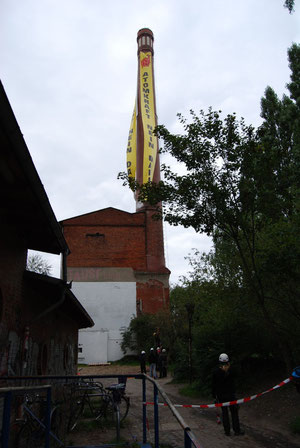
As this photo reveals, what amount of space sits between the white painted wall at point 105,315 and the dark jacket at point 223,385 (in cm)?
2238

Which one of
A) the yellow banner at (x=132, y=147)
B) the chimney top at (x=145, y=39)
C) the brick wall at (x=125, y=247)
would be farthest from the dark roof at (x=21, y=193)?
the chimney top at (x=145, y=39)

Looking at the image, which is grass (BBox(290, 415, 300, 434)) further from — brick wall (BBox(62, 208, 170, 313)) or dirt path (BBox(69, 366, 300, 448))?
brick wall (BBox(62, 208, 170, 313))

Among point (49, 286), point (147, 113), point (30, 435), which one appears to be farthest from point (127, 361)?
point (30, 435)

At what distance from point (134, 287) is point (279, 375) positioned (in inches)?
787

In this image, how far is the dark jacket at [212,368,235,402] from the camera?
288 inches

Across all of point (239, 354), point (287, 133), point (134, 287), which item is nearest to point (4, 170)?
point (239, 354)

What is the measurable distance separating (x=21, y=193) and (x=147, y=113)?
32.7m

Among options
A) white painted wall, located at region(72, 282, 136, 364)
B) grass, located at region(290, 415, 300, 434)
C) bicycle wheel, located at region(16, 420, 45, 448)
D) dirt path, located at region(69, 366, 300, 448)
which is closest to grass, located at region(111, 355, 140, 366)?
white painted wall, located at region(72, 282, 136, 364)

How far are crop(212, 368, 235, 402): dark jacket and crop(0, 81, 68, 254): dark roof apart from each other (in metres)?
4.06

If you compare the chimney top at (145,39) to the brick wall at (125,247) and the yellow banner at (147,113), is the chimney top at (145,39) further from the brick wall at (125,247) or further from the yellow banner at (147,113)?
the brick wall at (125,247)

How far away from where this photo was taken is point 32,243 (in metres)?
6.73

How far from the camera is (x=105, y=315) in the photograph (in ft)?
98.0

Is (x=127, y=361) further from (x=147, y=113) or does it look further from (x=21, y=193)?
(x=21, y=193)

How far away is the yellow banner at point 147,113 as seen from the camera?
3362cm
